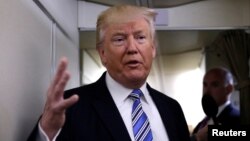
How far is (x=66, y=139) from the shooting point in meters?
1.04

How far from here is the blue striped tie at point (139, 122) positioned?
112 cm

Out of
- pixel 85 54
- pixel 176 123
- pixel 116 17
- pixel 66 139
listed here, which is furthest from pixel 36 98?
pixel 85 54

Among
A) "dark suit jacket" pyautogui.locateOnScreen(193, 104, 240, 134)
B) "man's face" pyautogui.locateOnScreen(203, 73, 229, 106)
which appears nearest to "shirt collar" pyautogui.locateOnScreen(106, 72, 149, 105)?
"dark suit jacket" pyautogui.locateOnScreen(193, 104, 240, 134)

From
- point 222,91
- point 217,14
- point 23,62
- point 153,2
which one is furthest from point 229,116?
point 23,62

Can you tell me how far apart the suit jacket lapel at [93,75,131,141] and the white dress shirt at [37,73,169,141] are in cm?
3

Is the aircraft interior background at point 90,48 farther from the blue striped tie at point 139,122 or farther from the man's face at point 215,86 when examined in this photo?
the blue striped tie at point 139,122

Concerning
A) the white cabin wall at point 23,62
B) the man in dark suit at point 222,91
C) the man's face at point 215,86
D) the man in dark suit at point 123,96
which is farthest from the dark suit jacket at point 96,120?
the man's face at point 215,86

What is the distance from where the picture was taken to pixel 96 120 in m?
1.12

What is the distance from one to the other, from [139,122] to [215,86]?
1.23 m

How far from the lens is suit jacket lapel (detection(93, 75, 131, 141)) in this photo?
3.55ft

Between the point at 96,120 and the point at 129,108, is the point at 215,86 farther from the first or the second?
the point at 96,120

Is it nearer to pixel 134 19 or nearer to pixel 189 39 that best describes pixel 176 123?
pixel 134 19

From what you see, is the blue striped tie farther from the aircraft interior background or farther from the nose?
the aircraft interior background

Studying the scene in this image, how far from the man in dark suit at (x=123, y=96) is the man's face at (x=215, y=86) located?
97cm
